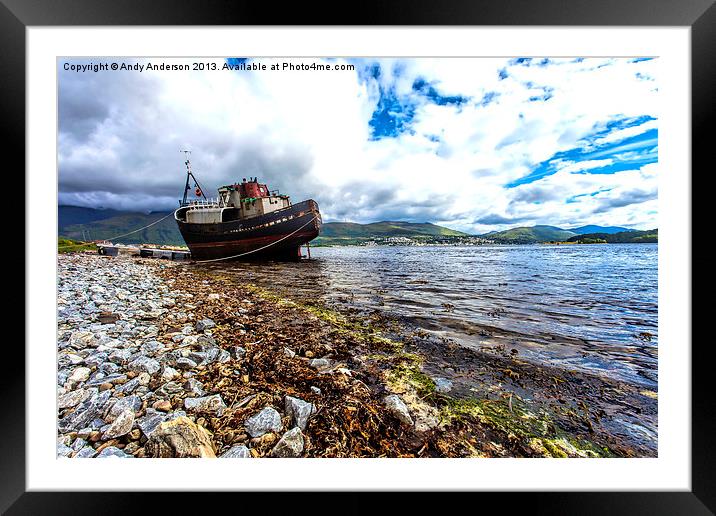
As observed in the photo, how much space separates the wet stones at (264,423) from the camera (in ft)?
4.74

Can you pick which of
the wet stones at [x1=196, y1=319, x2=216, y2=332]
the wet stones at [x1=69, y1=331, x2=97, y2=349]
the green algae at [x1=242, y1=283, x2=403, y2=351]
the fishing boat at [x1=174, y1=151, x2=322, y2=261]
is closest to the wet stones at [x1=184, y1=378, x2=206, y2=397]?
the wet stones at [x1=196, y1=319, x2=216, y2=332]

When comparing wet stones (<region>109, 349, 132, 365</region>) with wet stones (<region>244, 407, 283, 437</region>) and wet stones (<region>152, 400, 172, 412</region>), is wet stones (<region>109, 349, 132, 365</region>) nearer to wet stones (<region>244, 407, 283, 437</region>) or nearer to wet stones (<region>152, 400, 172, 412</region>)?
wet stones (<region>152, 400, 172, 412</region>)

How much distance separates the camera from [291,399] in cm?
157

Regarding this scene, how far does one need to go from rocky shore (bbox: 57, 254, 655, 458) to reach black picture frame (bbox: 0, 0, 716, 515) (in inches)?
9.7

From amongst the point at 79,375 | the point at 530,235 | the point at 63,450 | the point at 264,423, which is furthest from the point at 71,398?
the point at 530,235

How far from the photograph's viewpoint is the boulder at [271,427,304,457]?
1.40 meters

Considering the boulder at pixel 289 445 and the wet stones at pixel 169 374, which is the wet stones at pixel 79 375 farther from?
the boulder at pixel 289 445
